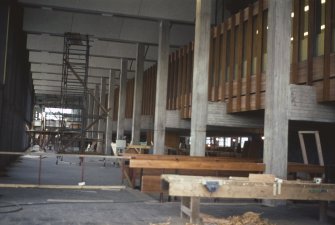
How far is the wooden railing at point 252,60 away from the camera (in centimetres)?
1347

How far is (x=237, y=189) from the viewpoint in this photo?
848 cm

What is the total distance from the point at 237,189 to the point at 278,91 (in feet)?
14.8

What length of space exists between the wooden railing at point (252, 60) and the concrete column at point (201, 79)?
1.60 m

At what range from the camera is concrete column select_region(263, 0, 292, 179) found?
1205 centimetres

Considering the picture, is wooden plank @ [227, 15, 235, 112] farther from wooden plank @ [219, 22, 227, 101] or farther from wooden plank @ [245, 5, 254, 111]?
wooden plank @ [245, 5, 254, 111]

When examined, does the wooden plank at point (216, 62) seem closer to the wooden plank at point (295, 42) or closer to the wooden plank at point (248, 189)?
the wooden plank at point (295, 42)

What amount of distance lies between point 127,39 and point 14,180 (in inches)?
537

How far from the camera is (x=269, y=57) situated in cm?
1244

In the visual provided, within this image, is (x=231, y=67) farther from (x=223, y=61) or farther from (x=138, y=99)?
(x=138, y=99)

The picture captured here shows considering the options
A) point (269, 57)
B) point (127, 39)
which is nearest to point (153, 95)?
point (127, 39)

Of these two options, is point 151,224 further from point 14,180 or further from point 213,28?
point 213,28

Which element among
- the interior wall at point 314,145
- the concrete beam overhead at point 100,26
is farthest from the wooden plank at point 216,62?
the concrete beam overhead at point 100,26

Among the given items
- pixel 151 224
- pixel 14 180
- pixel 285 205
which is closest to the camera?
pixel 151 224

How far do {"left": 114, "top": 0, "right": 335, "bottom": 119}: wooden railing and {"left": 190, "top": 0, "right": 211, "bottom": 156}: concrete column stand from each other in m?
1.60
